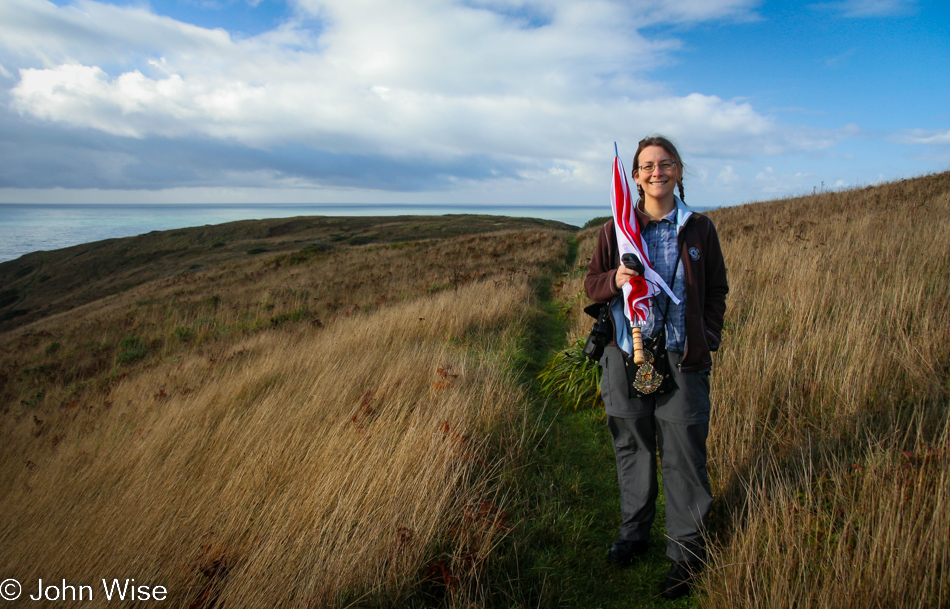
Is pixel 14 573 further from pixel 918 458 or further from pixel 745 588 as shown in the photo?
pixel 918 458

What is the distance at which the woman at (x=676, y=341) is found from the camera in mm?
2338

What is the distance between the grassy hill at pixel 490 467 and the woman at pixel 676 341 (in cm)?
23

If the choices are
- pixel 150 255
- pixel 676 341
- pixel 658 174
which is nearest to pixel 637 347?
pixel 676 341

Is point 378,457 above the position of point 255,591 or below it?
above

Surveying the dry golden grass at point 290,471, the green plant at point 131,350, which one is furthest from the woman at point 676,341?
the green plant at point 131,350

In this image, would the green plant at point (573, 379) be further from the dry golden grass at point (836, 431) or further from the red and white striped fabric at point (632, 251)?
the red and white striped fabric at point (632, 251)

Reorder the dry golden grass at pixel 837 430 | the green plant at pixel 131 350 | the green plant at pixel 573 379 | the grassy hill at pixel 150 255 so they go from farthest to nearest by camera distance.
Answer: the grassy hill at pixel 150 255
the green plant at pixel 131 350
the green plant at pixel 573 379
the dry golden grass at pixel 837 430

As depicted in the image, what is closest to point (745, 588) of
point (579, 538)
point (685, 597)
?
point (685, 597)

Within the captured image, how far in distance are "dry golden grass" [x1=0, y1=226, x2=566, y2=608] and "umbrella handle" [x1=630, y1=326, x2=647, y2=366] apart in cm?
127

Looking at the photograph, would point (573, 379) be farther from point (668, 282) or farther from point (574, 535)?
point (668, 282)

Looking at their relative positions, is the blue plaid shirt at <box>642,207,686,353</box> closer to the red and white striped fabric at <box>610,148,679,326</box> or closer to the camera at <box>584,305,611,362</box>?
the red and white striped fabric at <box>610,148,679,326</box>

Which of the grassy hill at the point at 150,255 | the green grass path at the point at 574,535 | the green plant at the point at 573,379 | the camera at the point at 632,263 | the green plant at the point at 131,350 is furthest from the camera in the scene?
the grassy hill at the point at 150,255

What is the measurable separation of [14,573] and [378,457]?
2.44 m

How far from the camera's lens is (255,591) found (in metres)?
2.21
